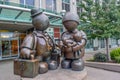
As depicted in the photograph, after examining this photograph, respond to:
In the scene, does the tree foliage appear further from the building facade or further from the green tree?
the building facade

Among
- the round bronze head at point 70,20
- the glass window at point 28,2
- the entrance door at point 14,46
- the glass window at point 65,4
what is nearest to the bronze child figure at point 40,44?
the round bronze head at point 70,20

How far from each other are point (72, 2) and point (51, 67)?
58.1 feet

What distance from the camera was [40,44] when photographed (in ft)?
12.2

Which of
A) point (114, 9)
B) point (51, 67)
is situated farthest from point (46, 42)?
point (114, 9)

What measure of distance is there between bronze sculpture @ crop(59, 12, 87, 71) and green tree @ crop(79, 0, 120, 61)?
5.20 m

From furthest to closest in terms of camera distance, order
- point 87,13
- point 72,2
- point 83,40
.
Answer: point 72,2 < point 87,13 < point 83,40

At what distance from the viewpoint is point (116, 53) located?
9555 millimetres

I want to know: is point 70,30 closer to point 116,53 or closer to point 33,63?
point 33,63

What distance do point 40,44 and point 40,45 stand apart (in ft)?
0.07

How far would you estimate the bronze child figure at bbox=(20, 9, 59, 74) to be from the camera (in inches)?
140

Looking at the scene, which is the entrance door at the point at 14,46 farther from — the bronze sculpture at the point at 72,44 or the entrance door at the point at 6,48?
the bronze sculpture at the point at 72,44

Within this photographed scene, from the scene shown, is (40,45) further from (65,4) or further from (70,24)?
(65,4)

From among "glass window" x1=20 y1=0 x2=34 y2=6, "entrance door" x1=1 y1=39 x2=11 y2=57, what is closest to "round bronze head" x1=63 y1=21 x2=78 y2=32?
"glass window" x1=20 y1=0 x2=34 y2=6

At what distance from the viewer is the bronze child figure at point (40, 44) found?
3563 millimetres
